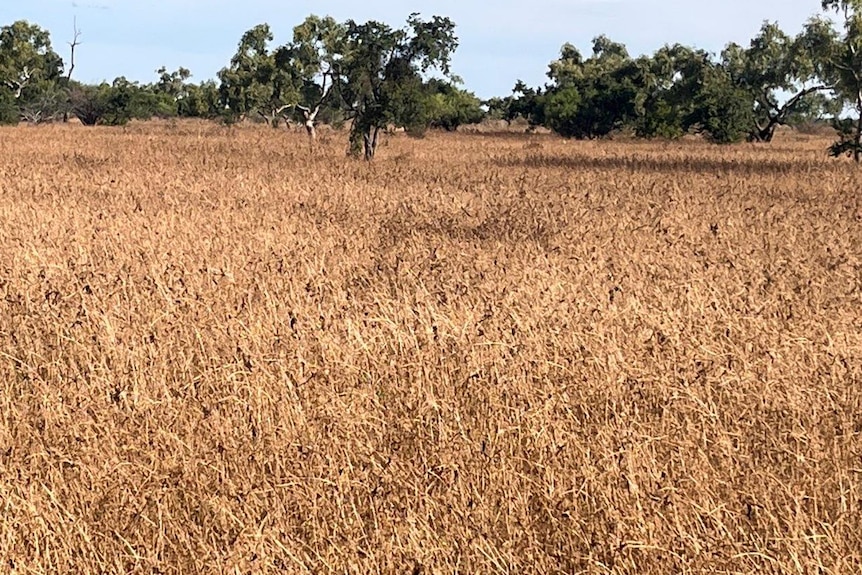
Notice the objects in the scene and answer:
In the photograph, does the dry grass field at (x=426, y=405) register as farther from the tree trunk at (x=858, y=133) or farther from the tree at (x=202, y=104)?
the tree at (x=202, y=104)

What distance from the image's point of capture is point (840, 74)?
23.3 meters

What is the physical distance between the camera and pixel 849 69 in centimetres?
2267

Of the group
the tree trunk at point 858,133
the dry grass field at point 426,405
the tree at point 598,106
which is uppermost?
the tree at point 598,106

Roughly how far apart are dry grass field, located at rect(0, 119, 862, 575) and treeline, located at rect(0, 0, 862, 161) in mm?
14497

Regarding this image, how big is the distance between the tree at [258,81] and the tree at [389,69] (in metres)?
22.7

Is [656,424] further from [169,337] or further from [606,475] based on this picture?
[169,337]

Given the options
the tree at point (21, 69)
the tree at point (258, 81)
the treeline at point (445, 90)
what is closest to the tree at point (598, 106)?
the treeline at point (445, 90)

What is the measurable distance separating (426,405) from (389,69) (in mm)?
19390

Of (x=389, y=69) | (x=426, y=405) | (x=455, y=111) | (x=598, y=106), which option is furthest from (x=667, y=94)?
(x=426, y=405)

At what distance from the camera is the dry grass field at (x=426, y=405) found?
2.82 m

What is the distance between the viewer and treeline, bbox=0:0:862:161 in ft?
72.1

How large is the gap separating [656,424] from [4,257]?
18.9 feet

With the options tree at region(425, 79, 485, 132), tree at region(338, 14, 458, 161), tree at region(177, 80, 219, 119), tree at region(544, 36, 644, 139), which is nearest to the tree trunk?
tree at region(338, 14, 458, 161)

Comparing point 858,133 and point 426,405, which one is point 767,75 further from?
point 426,405
